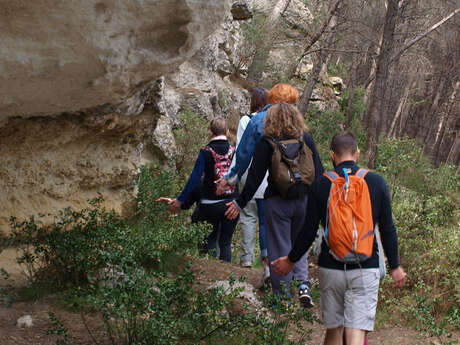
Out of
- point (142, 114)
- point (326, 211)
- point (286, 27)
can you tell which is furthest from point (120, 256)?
point (286, 27)

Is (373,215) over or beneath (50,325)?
over

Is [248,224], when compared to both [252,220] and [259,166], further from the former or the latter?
[259,166]

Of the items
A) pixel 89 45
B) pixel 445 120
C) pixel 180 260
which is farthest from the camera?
pixel 445 120

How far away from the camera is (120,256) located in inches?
119

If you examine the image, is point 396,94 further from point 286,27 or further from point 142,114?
point 142,114

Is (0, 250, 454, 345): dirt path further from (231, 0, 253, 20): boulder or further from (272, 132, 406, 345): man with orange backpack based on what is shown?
(231, 0, 253, 20): boulder

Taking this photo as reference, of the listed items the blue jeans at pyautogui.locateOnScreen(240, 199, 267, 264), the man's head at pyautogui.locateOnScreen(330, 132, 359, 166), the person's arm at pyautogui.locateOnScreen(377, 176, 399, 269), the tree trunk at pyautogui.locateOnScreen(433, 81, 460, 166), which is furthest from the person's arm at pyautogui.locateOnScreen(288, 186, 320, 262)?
the tree trunk at pyautogui.locateOnScreen(433, 81, 460, 166)

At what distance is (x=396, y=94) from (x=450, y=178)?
2193 cm

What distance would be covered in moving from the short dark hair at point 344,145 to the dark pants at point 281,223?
1.03m

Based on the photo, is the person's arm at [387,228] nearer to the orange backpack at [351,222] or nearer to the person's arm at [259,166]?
the orange backpack at [351,222]

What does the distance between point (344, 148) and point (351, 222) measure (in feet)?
1.75

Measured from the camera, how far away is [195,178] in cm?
522

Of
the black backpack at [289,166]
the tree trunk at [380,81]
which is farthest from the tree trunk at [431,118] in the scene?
the black backpack at [289,166]

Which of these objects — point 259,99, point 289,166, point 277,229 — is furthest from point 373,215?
point 259,99
